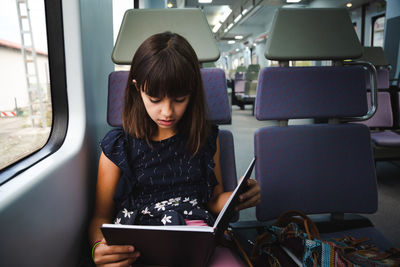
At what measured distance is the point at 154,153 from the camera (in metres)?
1.01

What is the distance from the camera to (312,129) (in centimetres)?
132

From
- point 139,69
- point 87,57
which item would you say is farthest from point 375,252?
point 87,57

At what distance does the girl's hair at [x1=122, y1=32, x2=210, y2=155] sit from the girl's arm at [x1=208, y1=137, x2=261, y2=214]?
0.16 m

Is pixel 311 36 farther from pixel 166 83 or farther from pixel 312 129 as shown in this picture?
pixel 166 83

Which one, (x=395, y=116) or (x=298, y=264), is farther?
(x=395, y=116)

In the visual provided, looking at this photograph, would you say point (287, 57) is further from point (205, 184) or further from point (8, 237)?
point (8, 237)

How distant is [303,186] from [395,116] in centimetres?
254

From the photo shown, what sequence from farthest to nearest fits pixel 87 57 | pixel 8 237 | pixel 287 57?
1. pixel 287 57
2. pixel 87 57
3. pixel 8 237

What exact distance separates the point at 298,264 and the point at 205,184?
0.40 m

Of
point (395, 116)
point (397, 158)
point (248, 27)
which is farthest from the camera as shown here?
point (248, 27)

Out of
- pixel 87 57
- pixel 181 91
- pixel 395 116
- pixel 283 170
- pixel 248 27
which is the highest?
pixel 248 27

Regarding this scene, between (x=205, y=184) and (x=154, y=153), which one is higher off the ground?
(x=154, y=153)

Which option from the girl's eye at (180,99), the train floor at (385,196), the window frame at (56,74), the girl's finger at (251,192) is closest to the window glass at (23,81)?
the window frame at (56,74)

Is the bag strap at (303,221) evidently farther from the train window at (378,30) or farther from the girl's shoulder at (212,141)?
the train window at (378,30)
